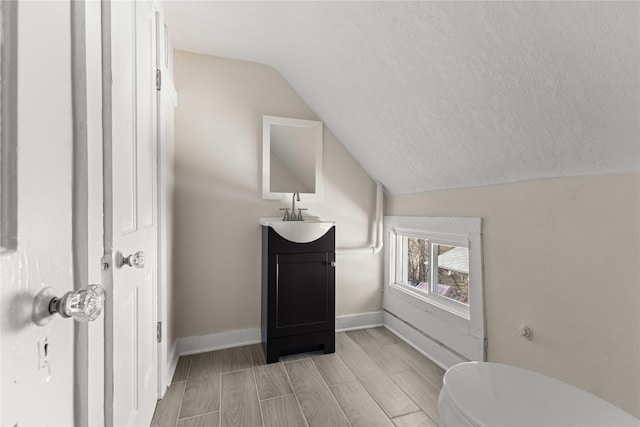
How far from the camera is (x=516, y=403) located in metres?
0.79

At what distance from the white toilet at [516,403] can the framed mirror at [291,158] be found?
170 cm

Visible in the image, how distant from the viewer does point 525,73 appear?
1.10 metres

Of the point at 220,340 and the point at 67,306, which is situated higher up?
the point at 67,306

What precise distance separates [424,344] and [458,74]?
172 cm

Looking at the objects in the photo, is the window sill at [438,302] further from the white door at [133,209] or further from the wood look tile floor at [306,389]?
the white door at [133,209]

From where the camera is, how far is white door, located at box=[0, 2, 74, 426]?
38 centimetres

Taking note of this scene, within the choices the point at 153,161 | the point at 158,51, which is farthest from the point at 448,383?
the point at 158,51

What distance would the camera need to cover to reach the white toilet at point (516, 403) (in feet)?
2.38

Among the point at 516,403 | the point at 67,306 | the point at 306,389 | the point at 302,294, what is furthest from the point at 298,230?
the point at 67,306

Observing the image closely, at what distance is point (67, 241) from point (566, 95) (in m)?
1.54

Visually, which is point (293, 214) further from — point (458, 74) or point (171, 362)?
point (458, 74)

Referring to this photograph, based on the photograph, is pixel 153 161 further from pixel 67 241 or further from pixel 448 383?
pixel 448 383

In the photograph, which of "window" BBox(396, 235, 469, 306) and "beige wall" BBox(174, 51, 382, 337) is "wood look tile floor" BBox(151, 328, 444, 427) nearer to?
"beige wall" BBox(174, 51, 382, 337)

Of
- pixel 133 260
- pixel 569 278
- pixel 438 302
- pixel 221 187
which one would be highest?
pixel 221 187
